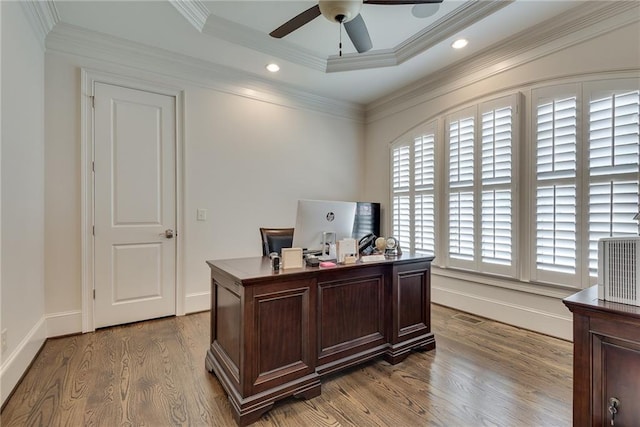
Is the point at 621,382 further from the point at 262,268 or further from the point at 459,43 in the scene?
the point at 459,43

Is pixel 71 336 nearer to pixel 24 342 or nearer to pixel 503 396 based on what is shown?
pixel 24 342

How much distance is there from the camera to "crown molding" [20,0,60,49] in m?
2.32

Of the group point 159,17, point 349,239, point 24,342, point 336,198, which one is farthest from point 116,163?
point 336,198

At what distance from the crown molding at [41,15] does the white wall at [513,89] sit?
3.86 m

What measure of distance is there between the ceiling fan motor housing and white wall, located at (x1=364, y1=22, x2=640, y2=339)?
195cm

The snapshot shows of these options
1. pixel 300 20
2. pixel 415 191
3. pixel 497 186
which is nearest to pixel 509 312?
pixel 497 186

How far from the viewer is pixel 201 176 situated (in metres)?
3.51

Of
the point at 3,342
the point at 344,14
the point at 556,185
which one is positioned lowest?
the point at 3,342

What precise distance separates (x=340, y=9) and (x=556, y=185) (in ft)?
7.96

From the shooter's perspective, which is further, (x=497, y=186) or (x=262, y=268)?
(x=497, y=186)

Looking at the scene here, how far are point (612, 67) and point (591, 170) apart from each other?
84 centimetres

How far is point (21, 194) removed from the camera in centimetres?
217

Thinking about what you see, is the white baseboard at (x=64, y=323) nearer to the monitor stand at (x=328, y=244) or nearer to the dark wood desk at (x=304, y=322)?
the dark wood desk at (x=304, y=322)

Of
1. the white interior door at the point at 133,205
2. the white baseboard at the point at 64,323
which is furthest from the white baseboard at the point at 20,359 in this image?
the white interior door at the point at 133,205
